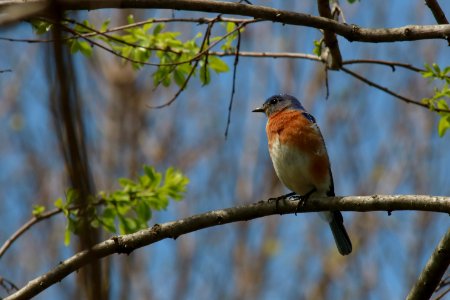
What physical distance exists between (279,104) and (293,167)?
4.92 ft

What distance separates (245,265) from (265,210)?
10.4 m

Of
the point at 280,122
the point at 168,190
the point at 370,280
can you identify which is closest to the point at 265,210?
the point at 168,190

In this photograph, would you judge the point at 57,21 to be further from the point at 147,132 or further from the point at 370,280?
the point at 147,132

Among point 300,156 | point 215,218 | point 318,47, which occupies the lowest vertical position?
Result: point 215,218

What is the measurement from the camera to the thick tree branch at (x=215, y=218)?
3.62 meters

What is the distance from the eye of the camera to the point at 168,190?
5316 millimetres

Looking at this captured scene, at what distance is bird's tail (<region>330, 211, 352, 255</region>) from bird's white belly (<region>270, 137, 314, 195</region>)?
0.62m

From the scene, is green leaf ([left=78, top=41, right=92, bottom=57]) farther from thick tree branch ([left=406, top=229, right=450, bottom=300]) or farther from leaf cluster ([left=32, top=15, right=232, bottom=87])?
thick tree branch ([left=406, top=229, right=450, bottom=300])

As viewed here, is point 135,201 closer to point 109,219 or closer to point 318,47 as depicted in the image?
point 109,219

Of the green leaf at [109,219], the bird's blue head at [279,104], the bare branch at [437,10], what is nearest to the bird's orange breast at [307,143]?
the bird's blue head at [279,104]

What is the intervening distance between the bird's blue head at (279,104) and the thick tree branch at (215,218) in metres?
2.61

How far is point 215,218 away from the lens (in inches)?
153

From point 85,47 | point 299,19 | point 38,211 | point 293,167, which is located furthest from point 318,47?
point 38,211

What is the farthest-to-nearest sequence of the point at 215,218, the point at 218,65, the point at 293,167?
the point at 293,167
the point at 218,65
the point at 215,218
